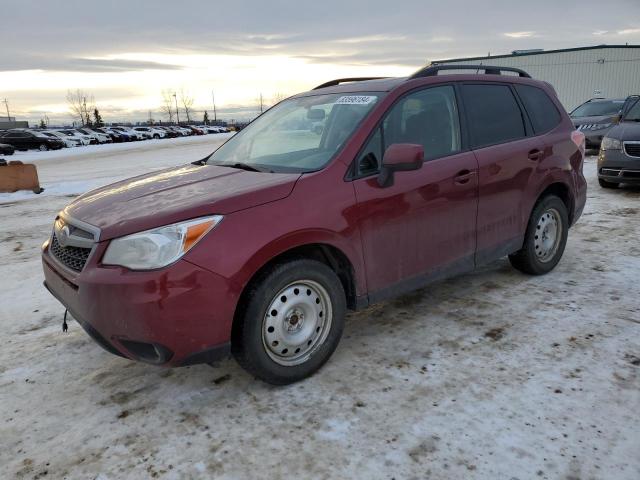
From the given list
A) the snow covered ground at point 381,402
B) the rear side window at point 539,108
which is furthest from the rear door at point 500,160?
the snow covered ground at point 381,402

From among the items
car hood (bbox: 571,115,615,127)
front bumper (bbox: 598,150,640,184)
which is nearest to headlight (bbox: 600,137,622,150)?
front bumper (bbox: 598,150,640,184)

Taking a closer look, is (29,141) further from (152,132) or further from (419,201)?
(419,201)

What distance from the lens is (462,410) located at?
9.10 feet

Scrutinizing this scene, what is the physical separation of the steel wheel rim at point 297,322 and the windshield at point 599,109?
1465 centimetres

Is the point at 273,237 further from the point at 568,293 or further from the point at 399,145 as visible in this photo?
the point at 568,293

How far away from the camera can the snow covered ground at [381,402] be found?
2422 millimetres

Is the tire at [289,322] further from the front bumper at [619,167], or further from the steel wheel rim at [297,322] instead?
the front bumper at [619,167]

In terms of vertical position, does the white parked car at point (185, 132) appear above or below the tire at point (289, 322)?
above

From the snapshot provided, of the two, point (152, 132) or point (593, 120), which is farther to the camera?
point (152, 132)

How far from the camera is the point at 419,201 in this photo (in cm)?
349

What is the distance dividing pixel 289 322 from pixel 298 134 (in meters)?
1.52

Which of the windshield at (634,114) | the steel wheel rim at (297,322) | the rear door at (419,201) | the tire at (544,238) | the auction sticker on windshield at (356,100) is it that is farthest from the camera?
the windshield at (634,114)

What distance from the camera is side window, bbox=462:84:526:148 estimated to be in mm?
4035

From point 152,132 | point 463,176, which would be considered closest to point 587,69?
point 152,132
